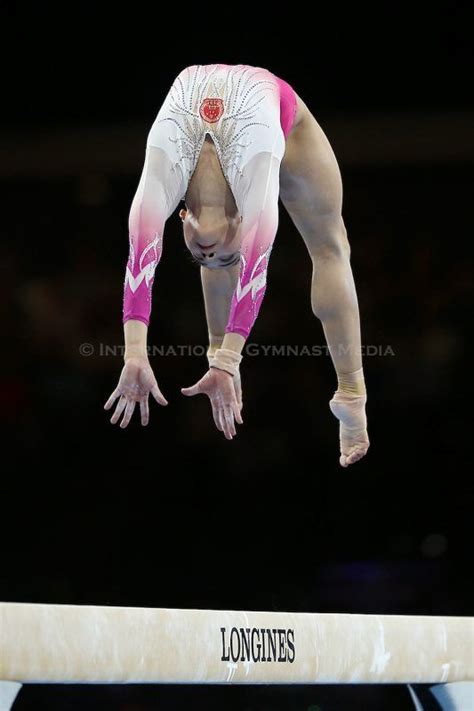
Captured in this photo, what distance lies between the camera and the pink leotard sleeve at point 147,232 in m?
3.59


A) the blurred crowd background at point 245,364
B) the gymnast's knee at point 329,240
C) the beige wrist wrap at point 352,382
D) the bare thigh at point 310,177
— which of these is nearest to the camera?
the bare thigh at point 310,177

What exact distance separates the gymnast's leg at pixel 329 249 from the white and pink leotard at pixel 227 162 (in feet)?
0.55

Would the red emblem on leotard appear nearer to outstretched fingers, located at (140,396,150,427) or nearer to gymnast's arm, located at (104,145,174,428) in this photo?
gymnast's arm, located at (104,145,174,428)

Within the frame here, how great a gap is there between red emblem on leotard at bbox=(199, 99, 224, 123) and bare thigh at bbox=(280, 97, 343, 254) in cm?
36

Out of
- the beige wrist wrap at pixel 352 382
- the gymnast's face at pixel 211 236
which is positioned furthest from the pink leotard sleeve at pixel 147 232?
the beige wrist wrap at pixel 352 382

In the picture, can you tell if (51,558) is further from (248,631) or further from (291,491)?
(248,631)

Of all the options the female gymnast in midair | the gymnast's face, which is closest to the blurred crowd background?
the female gymnast in midair

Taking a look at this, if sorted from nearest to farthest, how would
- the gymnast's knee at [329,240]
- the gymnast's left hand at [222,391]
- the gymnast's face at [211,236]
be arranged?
the gymnast's left hand at [222,391]
the gymnast's face at [211,236]
the gymnast's knee at [329,240]

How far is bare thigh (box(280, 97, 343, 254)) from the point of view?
4082 mm

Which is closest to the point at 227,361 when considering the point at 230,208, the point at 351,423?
the point at 230,208

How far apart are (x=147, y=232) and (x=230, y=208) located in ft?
1.23

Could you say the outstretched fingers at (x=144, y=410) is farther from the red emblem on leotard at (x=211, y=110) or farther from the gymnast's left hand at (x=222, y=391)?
the red emblem on leotard at (x=211, y=110)

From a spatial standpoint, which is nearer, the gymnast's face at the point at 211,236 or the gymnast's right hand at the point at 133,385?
the gymnast's right hand at the point at 133,385

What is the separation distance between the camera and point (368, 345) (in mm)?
6625
